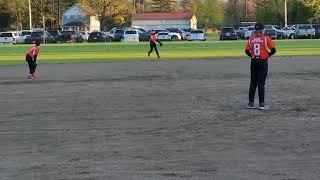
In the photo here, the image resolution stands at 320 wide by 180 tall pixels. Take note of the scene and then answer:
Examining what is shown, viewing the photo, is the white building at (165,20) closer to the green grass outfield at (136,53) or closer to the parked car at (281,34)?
the parked car at (281,34)

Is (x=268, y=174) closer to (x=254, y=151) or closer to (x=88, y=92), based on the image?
(x=254, y=151)

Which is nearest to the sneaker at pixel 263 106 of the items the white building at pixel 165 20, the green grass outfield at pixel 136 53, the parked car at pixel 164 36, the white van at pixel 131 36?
the green grass outfield at pixel 136 53

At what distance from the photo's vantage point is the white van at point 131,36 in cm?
6459

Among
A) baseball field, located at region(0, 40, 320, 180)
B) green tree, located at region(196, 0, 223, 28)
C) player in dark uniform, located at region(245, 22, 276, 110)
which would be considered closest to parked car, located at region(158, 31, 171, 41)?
baseball field, located at region(0, 40, 320, 180)

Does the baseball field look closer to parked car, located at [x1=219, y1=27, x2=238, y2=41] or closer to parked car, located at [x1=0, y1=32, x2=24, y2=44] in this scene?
parked car, located at [x1=219, y1=27, x2=238, y2=41]

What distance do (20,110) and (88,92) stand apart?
156 inches

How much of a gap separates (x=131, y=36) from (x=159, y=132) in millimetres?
55230

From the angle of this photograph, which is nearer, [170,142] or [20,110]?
[170,142]

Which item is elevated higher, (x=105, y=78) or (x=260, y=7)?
(x=260, y=7)

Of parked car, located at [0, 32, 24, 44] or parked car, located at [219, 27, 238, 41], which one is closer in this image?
parked car, located at [219, 27, 238, 41]

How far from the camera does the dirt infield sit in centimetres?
738

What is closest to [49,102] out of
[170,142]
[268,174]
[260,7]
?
[170,142]

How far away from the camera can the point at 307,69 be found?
79.8ft

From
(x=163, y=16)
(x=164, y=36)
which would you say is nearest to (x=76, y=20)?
(x=163, y=16)
